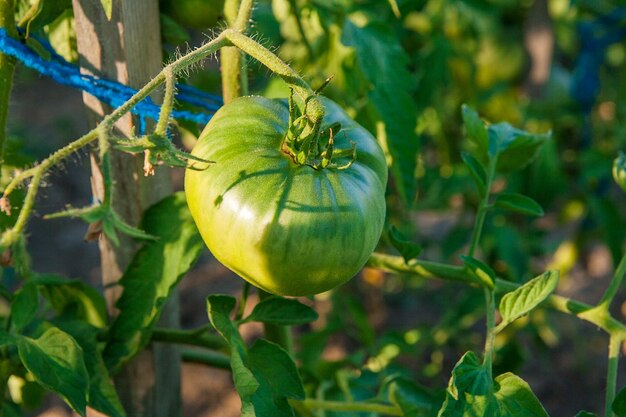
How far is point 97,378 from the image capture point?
36.8 inches

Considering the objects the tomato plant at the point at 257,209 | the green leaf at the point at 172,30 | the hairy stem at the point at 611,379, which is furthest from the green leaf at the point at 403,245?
the green leaf at the point at 172,30

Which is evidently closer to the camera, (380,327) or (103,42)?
(103,42)

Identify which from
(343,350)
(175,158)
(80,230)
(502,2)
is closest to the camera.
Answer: (175,158)

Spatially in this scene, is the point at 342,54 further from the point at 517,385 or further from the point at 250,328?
the point at 250,328

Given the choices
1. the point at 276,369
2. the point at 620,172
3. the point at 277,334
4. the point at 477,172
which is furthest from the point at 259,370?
the point at 620,172

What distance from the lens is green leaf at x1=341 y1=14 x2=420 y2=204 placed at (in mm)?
1094

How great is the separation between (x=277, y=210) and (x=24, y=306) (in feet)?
1.31

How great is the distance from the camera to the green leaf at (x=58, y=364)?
842 mm

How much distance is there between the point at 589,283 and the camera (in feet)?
8.51

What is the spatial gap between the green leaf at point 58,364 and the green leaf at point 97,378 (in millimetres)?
A: 52

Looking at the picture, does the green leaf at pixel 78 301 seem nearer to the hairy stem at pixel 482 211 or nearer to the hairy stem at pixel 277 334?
the hairy stem at pixel 277 334

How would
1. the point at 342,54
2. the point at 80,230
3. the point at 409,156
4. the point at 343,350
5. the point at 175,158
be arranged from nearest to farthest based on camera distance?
the point at 175,158, the point at 409,156, the point at 342,54, the point at 343,350, the point at 80,230

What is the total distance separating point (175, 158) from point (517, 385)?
0.42 m

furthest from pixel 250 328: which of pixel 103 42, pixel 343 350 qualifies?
pixel 103 42
